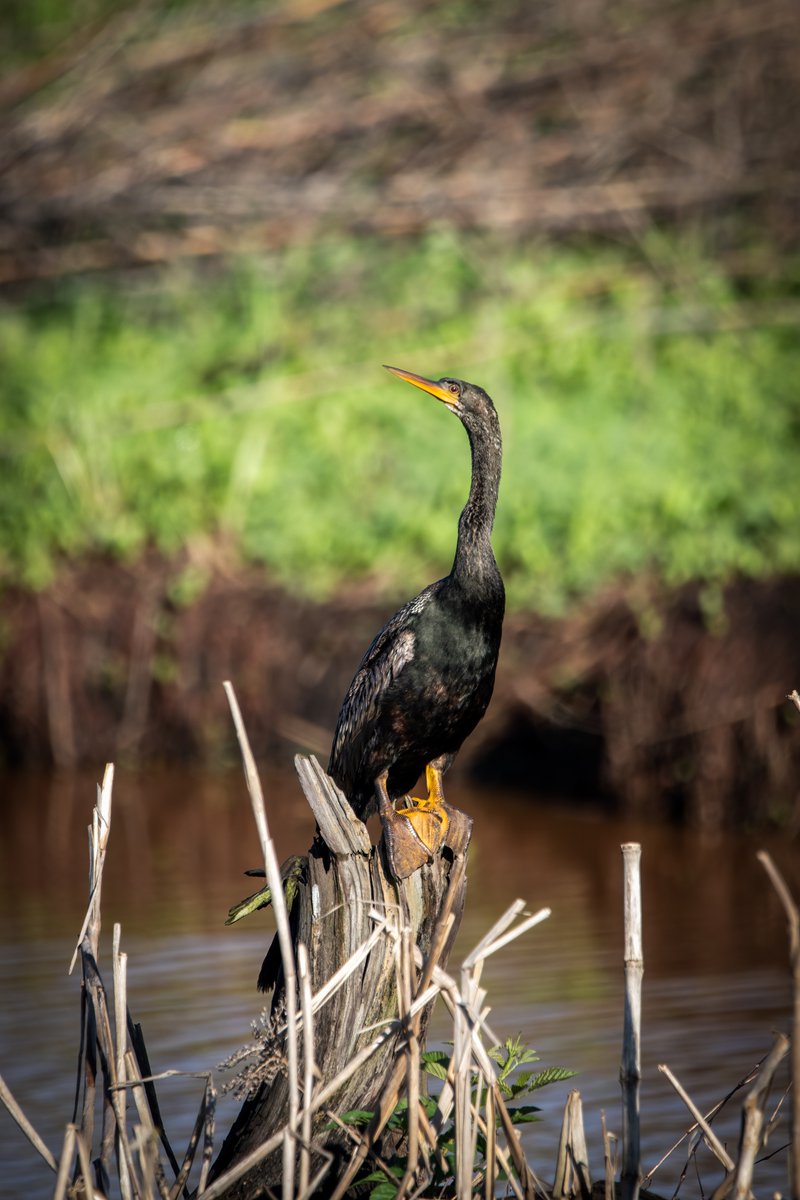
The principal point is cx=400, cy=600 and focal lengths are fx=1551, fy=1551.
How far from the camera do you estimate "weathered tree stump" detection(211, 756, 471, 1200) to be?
3568 mm

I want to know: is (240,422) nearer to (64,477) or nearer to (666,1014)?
(64,477)

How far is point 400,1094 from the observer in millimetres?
3590

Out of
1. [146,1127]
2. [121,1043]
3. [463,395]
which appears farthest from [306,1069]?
[463,395]

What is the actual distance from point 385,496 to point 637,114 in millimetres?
5302

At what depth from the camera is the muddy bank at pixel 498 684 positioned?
26.7 ft

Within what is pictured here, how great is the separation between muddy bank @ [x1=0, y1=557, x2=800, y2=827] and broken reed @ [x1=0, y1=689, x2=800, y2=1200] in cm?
482

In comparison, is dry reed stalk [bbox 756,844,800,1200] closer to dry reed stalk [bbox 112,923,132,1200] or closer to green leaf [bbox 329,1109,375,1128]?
green leaf [bbox 329,1109,375,1128]

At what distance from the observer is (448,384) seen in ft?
14.8

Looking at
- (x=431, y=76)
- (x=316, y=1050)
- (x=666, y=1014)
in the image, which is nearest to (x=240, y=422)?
(x=431, y=76)

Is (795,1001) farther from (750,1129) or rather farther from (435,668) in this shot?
(435,668)

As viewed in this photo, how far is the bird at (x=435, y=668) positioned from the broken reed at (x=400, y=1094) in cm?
78

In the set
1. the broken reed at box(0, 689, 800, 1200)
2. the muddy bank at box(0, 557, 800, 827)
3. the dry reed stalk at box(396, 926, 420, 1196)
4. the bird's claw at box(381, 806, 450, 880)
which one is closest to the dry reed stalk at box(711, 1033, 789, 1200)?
the broken reed at box(0, 689, 800, 1200)

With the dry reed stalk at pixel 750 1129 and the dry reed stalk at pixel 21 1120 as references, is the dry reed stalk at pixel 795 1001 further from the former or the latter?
the dry reed stalk at pixel 21 1120

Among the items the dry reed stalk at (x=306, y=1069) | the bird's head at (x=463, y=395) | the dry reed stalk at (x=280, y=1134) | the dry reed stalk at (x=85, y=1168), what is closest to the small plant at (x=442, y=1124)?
the dry reed stalk at (x=280, y=1134)
